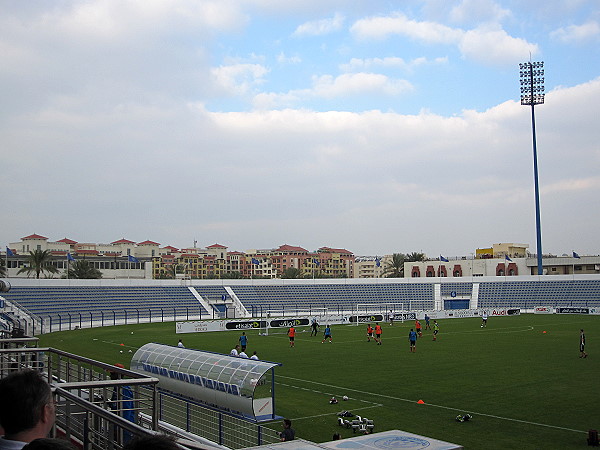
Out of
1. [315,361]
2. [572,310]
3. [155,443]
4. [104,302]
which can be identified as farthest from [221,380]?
[572,310]

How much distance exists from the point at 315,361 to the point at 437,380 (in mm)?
8917

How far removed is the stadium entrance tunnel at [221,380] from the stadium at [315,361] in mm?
61

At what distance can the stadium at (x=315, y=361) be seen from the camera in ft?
52.2

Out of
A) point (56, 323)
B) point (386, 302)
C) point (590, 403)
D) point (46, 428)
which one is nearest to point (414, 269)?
point (386, 302)

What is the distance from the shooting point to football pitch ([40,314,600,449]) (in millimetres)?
17953

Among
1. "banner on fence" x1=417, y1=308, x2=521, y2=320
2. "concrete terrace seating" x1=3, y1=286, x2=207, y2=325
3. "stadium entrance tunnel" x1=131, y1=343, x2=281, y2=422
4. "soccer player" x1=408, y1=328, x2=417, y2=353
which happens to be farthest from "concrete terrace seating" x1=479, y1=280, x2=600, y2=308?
"stadium entrance tunnel" x1=131, y1=343, x2=281, y2=422

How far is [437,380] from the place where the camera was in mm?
26672

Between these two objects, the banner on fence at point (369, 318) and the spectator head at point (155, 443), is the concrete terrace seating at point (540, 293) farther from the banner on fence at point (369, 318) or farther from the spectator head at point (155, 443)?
the spectator head at point (155, 443)

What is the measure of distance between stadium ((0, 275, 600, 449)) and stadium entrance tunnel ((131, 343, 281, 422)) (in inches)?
2.4

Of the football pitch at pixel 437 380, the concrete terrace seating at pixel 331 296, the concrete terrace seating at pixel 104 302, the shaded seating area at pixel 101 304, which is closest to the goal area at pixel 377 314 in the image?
the concrete terrace seating at pixel 331 296

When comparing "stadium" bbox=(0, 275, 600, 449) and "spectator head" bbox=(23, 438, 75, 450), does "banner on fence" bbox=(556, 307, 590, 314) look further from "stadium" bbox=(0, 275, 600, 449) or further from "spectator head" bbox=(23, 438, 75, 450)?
"spectator head" bbox=(23, 438, 75, 450)

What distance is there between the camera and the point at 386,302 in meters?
88.2

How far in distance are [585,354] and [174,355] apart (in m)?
23.7

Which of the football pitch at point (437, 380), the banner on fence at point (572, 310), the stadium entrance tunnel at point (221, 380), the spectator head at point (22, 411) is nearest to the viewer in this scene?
the spectator head at point (22, 411)
